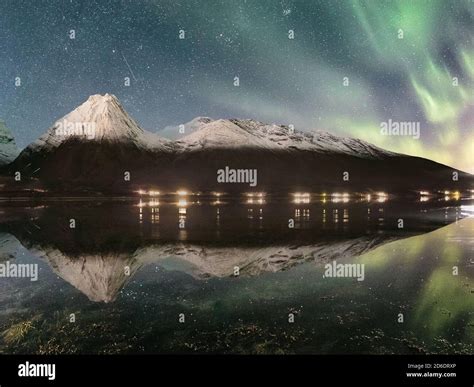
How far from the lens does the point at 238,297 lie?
16.5 meters

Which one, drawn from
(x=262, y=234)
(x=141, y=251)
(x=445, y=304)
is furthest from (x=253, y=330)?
(x=262, y=234)

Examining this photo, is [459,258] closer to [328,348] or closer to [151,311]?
[328,348]

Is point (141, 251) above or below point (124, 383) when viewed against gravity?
above

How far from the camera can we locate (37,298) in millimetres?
16703

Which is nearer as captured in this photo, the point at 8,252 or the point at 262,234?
the point at 8,252

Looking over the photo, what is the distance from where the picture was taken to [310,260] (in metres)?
22.2

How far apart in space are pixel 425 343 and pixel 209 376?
7.77m

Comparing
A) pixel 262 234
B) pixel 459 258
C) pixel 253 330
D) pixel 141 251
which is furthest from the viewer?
pixel 262 234

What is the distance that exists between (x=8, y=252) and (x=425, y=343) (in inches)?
1026

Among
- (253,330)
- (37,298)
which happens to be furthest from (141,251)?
(253,330)

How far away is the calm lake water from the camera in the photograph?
496 inches

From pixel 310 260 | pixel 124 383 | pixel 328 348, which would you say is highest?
pixel 310 260

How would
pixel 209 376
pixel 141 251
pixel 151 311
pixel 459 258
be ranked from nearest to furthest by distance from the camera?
1. pixel 209 376
2. pixel 151 311
3. pixel 459 258
4. pixel 141 251

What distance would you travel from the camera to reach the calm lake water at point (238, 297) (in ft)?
41.3
